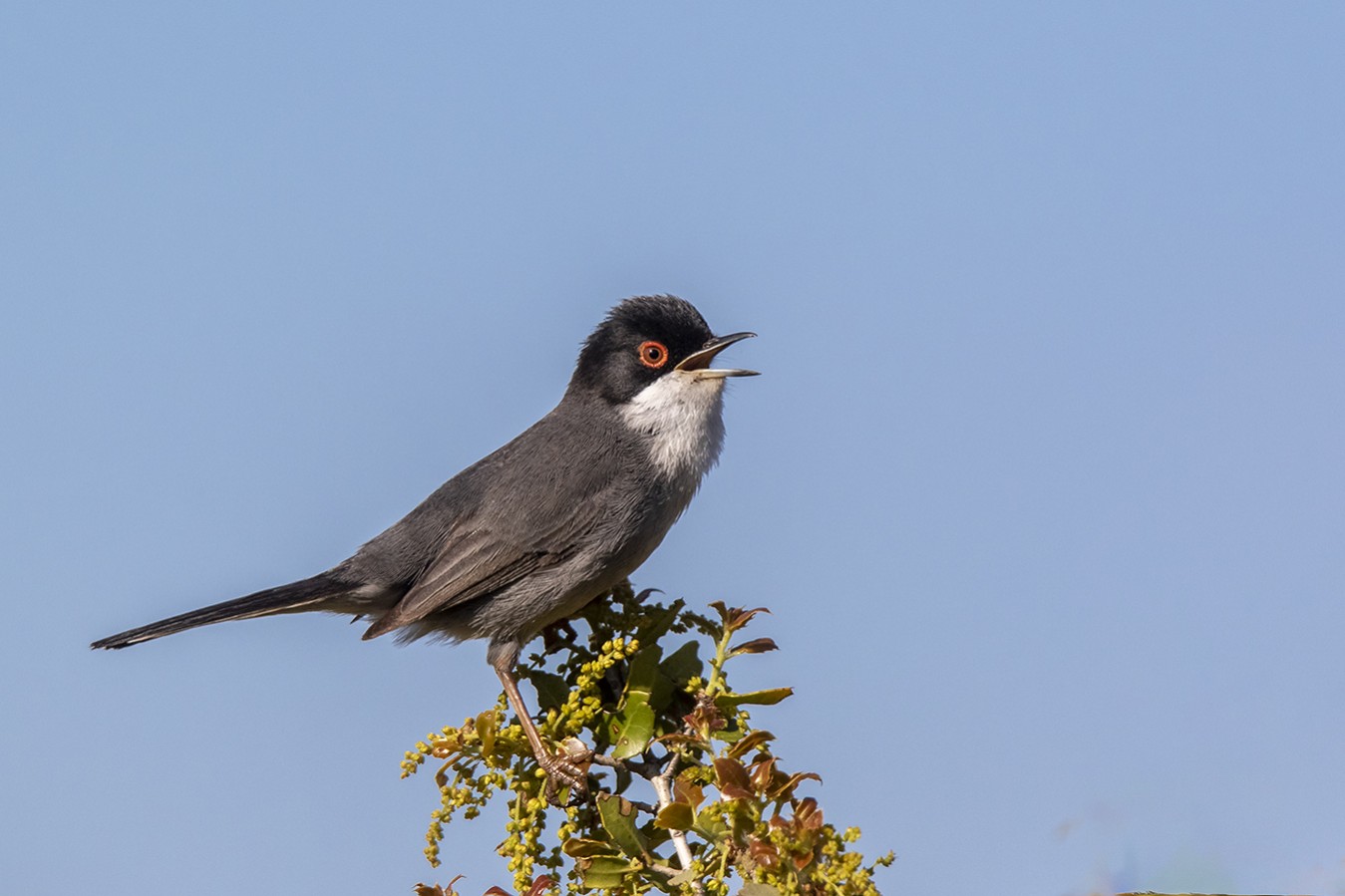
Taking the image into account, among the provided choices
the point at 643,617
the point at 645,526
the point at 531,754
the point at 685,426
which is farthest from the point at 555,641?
the point at 531,754

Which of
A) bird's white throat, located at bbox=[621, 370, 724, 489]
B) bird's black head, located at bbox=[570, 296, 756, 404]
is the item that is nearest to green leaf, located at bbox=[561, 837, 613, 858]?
bird's white throat, located at bbox=[621, 370, 724, 489]

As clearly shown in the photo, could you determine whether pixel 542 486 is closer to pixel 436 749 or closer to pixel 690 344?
pixel 690 344

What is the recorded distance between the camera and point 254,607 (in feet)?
19.5

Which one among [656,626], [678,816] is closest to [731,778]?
[678,816]

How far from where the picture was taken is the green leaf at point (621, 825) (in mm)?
3170

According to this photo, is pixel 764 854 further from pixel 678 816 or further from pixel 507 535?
pixel 507 535

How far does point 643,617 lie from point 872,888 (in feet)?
6.13

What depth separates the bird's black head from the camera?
610cm

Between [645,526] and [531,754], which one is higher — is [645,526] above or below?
above

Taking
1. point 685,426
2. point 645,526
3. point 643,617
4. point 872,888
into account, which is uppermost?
point 685,426

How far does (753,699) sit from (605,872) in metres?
0.57

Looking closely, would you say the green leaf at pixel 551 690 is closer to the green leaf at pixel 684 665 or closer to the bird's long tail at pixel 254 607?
the green leaf at pixel 684 665

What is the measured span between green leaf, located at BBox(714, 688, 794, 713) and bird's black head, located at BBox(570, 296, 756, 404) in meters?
2.67

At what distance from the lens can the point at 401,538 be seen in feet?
20.5
